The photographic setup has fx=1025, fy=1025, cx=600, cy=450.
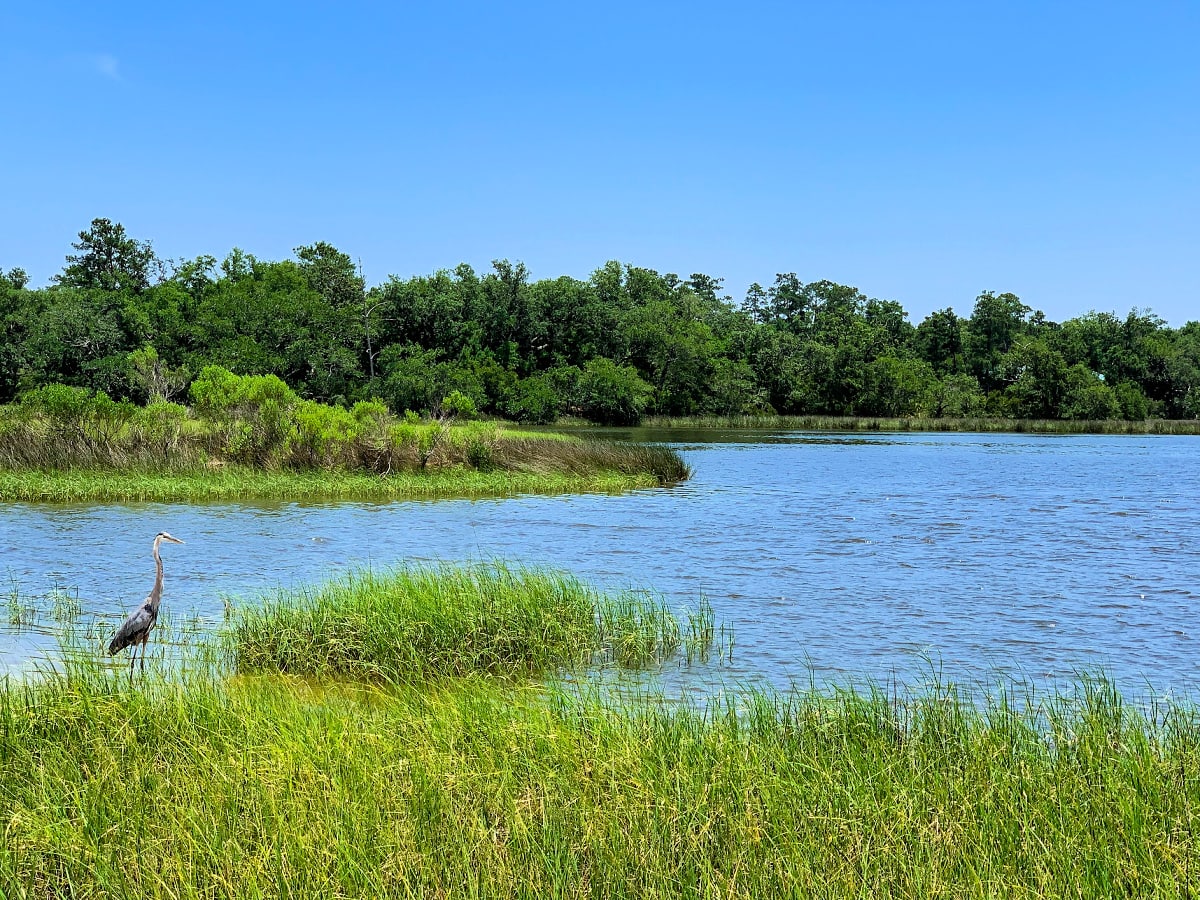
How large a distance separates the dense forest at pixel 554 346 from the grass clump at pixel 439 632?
49.2 metres

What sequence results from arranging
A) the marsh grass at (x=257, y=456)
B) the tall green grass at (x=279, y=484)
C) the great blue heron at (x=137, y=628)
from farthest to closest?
the marsh grass at (x=257, y=456) → the tall green grass at (x=279, y=484) → the great blue heron at (x=137, y=628)

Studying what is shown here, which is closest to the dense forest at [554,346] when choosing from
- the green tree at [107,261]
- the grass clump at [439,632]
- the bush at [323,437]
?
the green tree at [107,261]

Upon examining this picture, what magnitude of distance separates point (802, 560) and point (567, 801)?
14378 millimetres

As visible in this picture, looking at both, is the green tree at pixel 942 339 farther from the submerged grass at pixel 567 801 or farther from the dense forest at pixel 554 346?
the submerged grass at pixel 567 801

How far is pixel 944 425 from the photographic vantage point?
9306cm

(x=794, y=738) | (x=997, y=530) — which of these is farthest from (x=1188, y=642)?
(x=997, y=530)

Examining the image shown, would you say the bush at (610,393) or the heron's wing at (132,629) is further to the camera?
the bush at (610,393)

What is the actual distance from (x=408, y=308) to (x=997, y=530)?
69.9 metres

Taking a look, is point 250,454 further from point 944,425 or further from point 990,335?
point 990,335

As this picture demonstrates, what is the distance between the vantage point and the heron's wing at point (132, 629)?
30.9 ft

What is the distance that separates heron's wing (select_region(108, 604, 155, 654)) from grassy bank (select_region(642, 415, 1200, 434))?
3214 inches

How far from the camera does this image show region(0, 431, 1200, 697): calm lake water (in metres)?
11.9

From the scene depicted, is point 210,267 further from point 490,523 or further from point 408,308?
point 490,523

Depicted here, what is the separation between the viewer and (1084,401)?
101 metres
